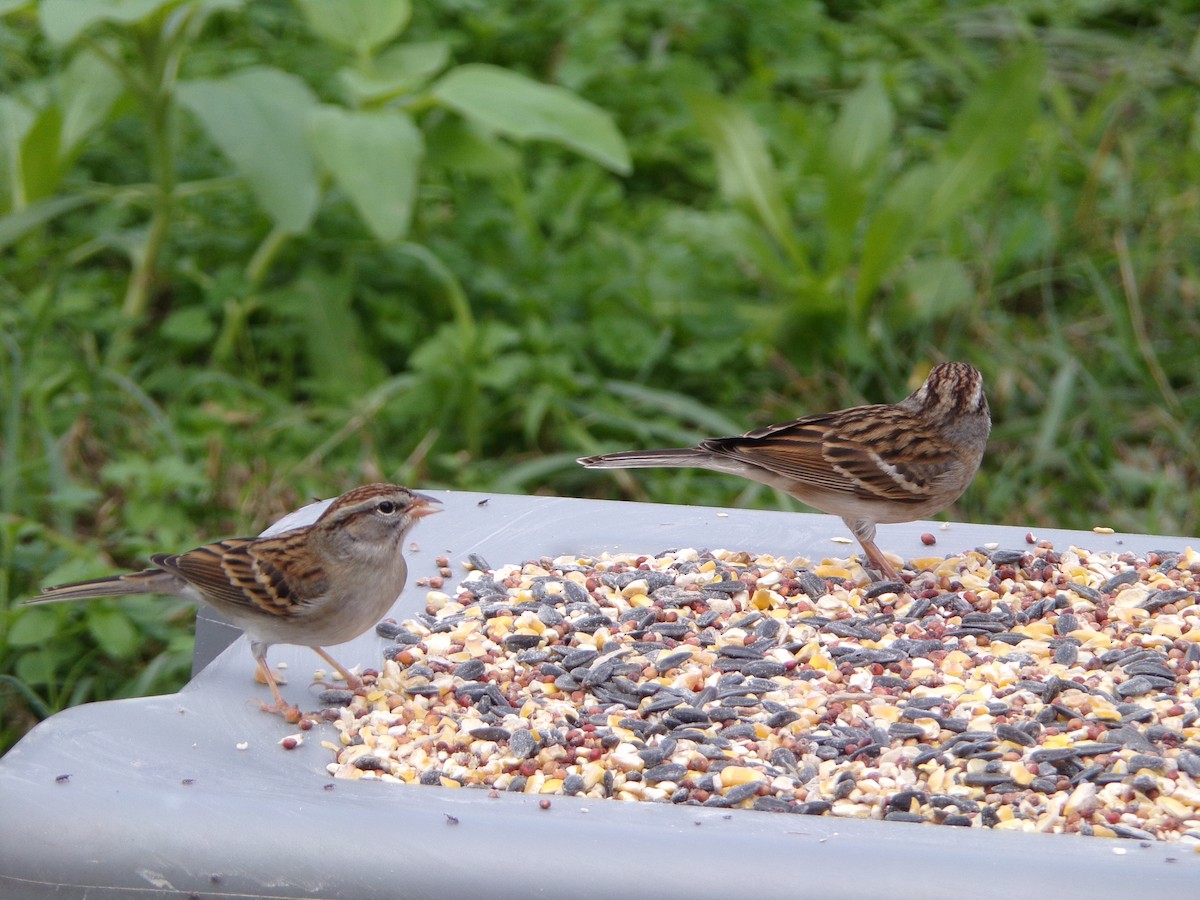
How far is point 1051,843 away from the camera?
241 centimetres

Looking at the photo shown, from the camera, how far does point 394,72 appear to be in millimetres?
6719

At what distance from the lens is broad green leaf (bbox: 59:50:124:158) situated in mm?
6520

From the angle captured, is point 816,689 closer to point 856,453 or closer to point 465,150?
point 856,453

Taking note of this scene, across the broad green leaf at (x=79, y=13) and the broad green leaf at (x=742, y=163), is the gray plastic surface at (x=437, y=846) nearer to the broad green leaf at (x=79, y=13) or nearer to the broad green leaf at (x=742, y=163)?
the broad green leaf at (x=79, y=13)

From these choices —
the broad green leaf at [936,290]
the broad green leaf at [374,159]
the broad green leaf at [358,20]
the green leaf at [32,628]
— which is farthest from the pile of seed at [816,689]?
the broad green leaf at [358,20]

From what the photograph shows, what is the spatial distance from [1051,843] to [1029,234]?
526 centimetres

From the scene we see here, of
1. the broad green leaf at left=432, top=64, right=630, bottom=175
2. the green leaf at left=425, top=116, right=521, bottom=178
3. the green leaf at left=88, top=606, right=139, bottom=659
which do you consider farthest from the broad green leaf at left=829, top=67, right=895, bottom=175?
the green leaf at left=88, top=606, right=139, bottom=659

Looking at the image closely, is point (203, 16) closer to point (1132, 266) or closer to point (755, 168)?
point (755, 168)

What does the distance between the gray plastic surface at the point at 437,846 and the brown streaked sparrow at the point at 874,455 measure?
1.66 metres

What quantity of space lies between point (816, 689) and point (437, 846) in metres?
1.11

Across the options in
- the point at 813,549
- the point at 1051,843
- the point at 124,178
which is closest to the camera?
the point at 1051,843

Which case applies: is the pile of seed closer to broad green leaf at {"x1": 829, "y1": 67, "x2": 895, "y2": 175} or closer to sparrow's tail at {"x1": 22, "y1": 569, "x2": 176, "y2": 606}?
sparrow's tail at {"x1": 22, "y1": 569, "x2": 176, "y2": 606}

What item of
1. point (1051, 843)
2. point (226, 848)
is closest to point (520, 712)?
point (226, 848)

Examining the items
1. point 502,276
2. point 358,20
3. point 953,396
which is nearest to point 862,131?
point 502,276
